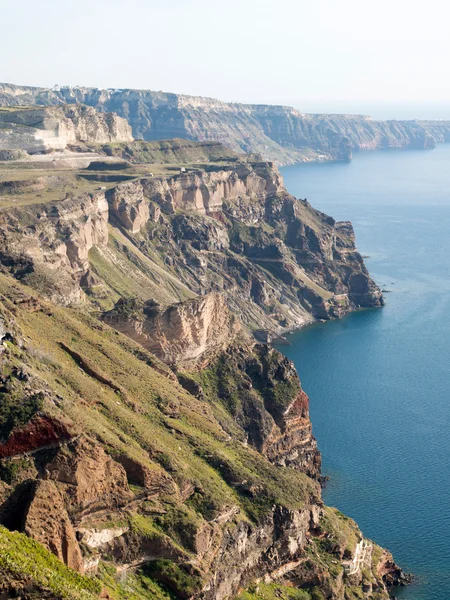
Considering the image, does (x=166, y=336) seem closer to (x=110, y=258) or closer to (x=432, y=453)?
(x=432, y=453)

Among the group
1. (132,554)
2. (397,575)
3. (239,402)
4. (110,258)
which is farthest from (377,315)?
(132,554)

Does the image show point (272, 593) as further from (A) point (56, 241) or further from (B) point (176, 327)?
(A) point (56, 241)

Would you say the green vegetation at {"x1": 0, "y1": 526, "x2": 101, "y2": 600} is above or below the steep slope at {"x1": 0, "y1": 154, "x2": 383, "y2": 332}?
above

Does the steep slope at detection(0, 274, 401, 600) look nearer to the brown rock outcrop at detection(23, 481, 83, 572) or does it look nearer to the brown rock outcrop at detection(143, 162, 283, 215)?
the brown rock outcrop at detection(23, 481, 83, 572)

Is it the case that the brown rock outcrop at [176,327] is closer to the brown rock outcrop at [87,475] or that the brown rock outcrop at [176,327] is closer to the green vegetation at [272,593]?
the green vegetation at [272,593]

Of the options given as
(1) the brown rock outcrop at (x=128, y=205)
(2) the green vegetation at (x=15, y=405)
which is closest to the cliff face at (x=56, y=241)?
(1) the brown rock outcrop at (x=128, y=205)

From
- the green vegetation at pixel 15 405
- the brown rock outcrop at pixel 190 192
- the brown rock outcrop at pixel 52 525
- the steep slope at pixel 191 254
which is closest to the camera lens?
the brown rock outcrop at pixel 52 525

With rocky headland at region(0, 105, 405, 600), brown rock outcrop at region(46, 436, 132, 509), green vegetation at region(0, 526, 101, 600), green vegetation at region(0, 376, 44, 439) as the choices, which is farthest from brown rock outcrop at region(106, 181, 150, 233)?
green vegetation at region(0, 526, 101, 600)

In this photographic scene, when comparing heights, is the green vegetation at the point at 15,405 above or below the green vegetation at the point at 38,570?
above
